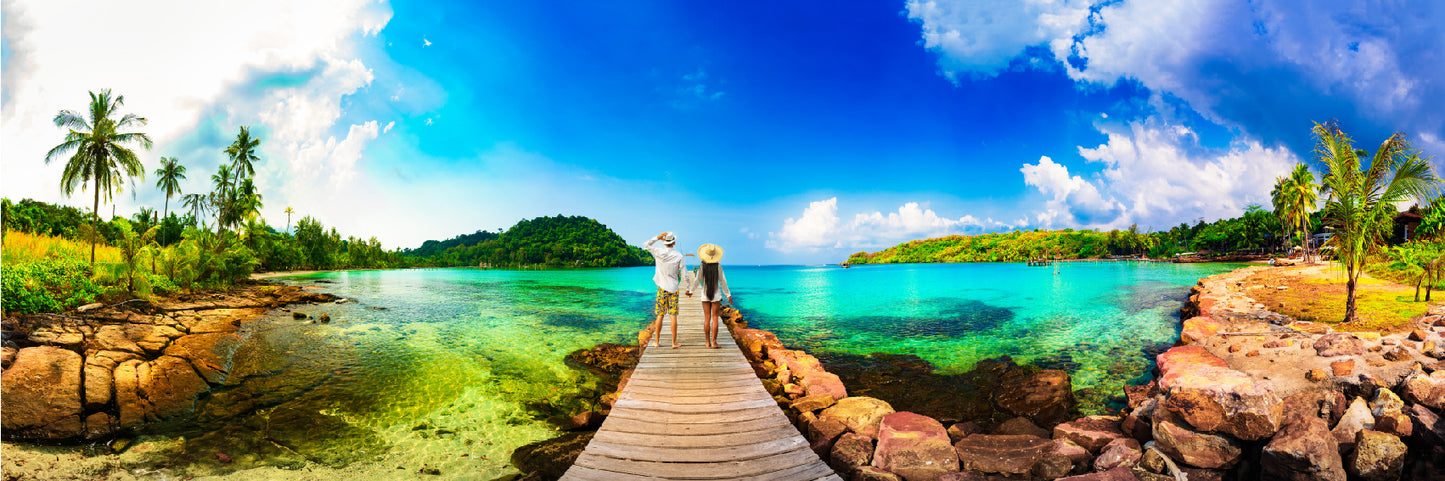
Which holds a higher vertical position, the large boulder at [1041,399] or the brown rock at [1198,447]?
the brown rock at [1198,447]

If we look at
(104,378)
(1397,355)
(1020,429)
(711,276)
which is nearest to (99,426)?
(104,378)

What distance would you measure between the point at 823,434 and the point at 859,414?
0.75m

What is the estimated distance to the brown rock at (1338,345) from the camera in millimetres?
6559

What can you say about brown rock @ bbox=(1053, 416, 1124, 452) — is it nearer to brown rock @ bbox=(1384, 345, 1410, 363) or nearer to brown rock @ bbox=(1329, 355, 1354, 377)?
brown rock @ bbox=(1329, 355, 1354, 377)

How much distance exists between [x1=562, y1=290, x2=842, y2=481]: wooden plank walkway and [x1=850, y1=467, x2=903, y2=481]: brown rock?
54cm

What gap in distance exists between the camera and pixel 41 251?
13250mm

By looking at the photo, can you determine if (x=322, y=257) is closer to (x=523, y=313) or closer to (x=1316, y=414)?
(x=523, y=313)

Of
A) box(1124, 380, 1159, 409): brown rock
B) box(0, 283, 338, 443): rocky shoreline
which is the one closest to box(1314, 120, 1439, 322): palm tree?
box(1124, 380, 1159, 409): brown rock

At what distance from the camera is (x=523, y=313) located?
68.8 feet

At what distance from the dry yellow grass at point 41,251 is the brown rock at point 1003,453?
740 inches

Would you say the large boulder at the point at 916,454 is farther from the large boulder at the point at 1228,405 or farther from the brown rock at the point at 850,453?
the large boulder at the point at 1228,405

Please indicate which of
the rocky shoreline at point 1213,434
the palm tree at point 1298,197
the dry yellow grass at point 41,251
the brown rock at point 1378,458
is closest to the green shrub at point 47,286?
the dry yellow grass at point 41,251

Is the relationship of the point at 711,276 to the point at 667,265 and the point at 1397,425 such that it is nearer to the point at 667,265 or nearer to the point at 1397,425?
the point at 667,265

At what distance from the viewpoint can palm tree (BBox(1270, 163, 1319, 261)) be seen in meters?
37.6
